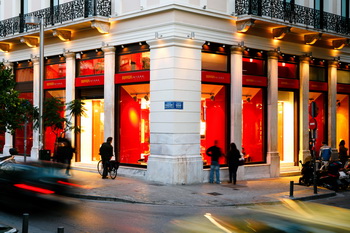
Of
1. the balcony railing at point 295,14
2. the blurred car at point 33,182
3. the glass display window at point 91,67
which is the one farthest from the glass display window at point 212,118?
the blurred car at point 33,182

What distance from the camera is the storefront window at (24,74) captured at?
84.8 ft

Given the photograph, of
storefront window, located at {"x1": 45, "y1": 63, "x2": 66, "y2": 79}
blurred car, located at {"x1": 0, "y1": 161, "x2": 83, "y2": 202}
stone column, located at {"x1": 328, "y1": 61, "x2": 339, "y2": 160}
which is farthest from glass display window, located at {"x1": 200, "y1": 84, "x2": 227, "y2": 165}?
blurred car, located at {"x1": 0, "y1": 161, "x2": 83, "y2": 202}

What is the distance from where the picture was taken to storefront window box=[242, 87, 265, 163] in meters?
21.2

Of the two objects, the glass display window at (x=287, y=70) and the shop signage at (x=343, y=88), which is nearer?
the glass display window at (x=287, y=70)

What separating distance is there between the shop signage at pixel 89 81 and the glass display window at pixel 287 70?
8618 mm

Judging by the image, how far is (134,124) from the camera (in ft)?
66.9

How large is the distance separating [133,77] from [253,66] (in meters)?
5.68

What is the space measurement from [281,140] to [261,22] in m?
6.27

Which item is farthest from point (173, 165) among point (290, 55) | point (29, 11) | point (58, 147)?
point (29, 11)

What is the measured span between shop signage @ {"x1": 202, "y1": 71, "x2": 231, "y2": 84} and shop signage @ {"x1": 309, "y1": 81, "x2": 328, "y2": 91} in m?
5.94

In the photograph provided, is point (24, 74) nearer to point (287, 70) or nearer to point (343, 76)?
point (287, 70)

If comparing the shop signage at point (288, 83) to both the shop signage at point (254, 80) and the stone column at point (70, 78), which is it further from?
the stone column at point (70, 78)

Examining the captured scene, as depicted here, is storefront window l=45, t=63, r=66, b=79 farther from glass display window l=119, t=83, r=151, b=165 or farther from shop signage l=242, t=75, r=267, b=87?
shop signage l=242, t=75, r=267, b=87

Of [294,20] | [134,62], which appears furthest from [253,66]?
[134,62]
